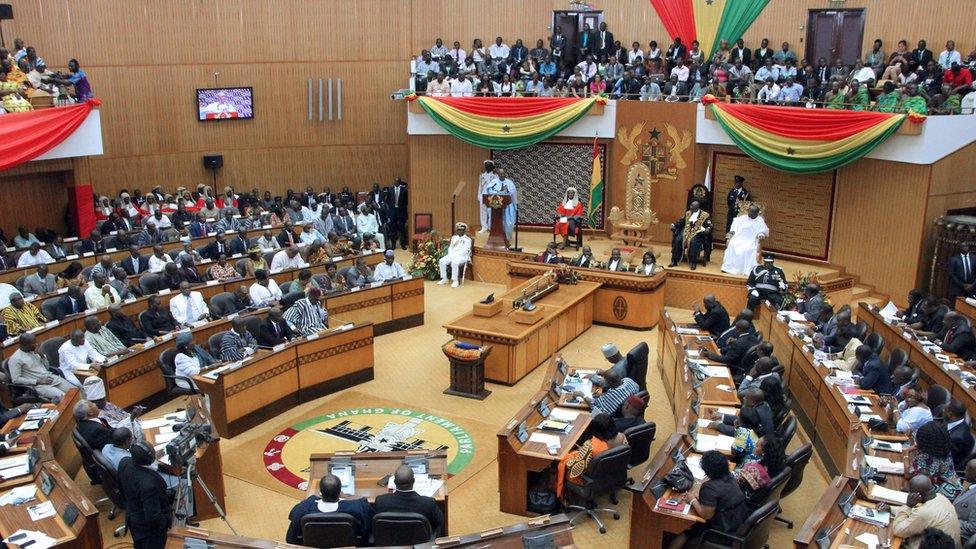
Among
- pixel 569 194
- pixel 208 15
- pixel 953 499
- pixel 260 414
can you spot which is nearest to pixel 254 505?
pixel 260 414

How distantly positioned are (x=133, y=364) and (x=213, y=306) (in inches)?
78.1

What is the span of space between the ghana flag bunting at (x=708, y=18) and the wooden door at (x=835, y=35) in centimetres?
Result: 124

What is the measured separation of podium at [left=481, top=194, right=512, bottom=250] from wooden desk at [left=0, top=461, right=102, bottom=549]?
11.3 metres

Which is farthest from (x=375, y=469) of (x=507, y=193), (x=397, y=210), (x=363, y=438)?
(x=397, y=210)

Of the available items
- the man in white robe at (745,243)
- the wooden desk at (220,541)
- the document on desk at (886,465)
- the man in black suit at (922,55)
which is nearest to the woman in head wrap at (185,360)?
the wooden desk at (220,541)

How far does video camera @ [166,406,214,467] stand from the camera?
767 cm

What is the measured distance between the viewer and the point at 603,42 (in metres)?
21.1

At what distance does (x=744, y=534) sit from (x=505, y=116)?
44.8 ft

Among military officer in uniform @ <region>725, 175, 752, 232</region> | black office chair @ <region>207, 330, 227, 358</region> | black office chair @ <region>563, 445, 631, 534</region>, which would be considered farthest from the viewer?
military officer in uniform @ <region>725, 175, 752, 232</region>

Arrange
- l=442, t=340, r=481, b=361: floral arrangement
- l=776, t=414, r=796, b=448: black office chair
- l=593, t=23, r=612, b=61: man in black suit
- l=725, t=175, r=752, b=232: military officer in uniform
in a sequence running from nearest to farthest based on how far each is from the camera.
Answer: l=776, t=414, r=796, b=448: black office chair
l=442, t=340, r=481, b=361: floral arrangement
l=725, t=175, r=752, b=232: military officer in uniform
l=593, t=23, r=612, b=61: man in black suit

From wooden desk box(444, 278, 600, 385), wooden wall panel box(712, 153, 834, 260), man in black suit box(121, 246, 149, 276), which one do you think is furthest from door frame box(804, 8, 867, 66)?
man in black suit box(121, 246, 149, 276)

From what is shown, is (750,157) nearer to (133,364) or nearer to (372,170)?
(372,170)

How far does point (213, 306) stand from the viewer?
1304 cm

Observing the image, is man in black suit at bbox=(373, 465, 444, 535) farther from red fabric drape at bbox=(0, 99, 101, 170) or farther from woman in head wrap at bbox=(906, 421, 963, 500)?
red fabric drape at bbox=(0, 99, 101, 170)
